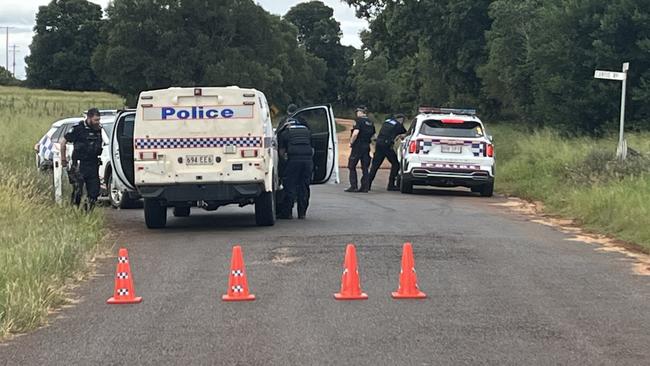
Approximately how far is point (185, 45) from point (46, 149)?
48.5 metres

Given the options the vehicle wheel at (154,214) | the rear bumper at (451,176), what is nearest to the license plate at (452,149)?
the rear bumper at (451,176)

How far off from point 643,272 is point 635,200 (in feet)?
14.4

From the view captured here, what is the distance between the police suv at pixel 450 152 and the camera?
20.8 m

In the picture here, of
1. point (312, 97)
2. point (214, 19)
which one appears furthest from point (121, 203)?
point (312, 97)

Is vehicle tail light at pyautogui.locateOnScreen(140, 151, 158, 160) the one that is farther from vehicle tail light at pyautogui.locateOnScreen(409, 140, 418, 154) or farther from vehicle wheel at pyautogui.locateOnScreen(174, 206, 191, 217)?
vehicle tail light at pyautogui.locateOnScreen(409, 140, 418, 154)

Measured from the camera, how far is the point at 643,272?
10773 millimetres

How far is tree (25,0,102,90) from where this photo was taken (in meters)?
93.3

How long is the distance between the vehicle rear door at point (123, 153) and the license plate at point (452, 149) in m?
7.81

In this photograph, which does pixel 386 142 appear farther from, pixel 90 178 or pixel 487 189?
pixel 90 178

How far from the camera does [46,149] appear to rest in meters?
22.2

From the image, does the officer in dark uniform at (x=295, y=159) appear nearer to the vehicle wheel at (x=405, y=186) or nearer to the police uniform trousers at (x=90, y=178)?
the police uniform trousers at (x=90, y=178)

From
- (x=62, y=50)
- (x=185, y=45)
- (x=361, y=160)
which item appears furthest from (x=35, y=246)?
(x=62, y=50)

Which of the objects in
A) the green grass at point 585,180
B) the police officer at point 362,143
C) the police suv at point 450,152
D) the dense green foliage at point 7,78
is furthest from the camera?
the dense green foliage at point 7,78

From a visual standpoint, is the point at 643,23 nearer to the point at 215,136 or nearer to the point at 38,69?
the point at 215,136
